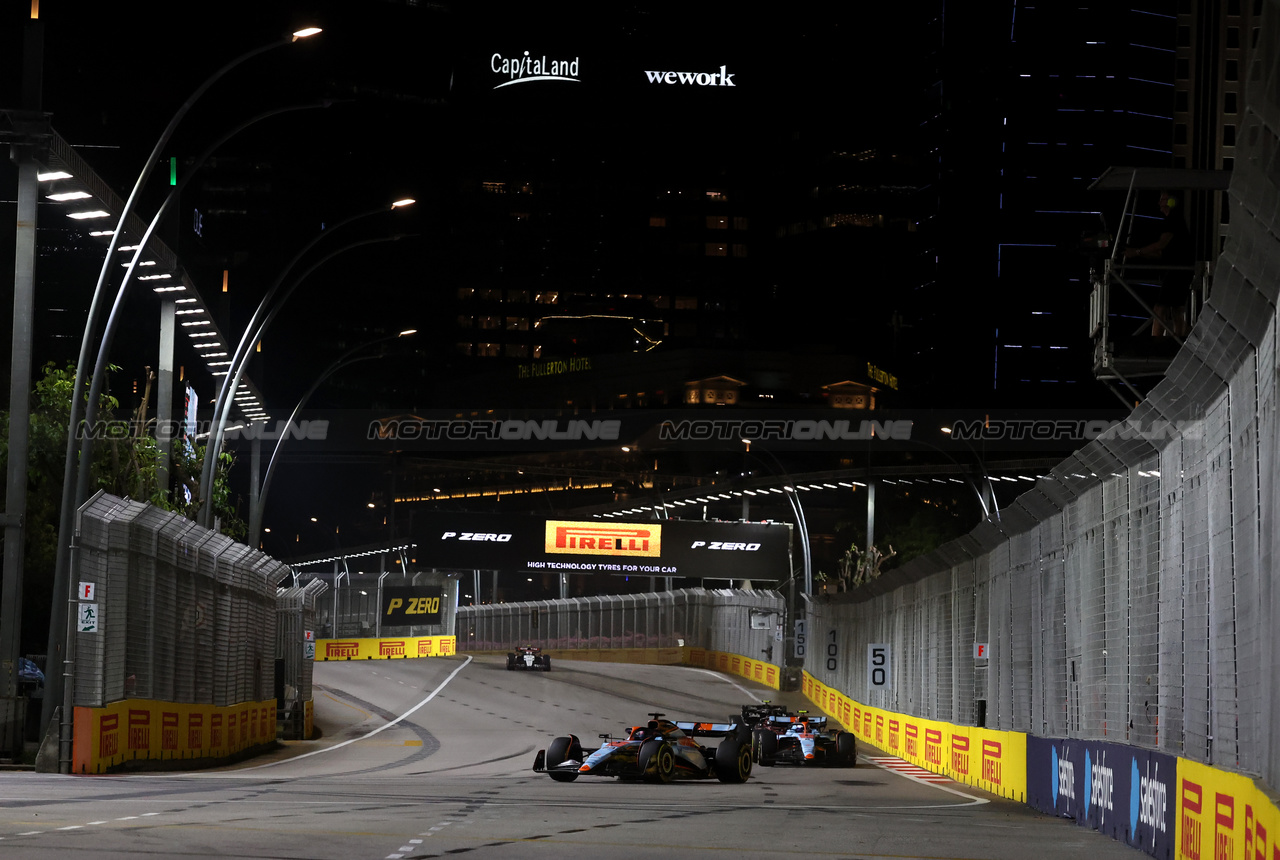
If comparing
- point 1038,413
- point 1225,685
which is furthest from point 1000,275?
point 1225,685

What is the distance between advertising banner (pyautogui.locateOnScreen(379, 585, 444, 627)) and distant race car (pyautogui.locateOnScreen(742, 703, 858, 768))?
5561cm

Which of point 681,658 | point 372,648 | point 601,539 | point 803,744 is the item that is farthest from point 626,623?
point 803,744

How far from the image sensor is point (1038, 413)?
14062cm

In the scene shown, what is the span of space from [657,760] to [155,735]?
7585 mm

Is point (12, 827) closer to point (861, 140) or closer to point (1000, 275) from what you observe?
point (1000, 275)

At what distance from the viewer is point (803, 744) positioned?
2845 cm

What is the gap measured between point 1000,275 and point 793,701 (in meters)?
104

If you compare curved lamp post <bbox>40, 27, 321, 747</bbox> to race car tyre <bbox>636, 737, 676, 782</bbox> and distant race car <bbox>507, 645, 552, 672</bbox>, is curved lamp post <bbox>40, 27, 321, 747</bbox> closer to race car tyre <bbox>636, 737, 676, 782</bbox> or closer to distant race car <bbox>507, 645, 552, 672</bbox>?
race car tyre <bbox>636, 737, 676, 782</bbox>

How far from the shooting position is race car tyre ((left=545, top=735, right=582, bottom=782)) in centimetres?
2164

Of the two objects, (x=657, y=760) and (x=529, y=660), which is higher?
(x=657, y=760)

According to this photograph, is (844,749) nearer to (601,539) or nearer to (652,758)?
(652,758)

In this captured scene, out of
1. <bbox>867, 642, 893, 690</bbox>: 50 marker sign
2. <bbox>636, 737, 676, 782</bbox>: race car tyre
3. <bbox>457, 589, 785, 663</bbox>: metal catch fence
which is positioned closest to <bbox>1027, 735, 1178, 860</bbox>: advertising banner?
<bbox>636, 737, 676, 782</bbox>: race car tyre

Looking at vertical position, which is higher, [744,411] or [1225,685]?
[744,411]

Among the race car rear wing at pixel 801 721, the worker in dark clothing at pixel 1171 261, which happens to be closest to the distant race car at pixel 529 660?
the race car rear wing at pixel 801 721
